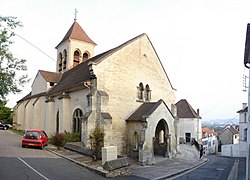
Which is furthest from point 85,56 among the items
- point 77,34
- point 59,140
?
point 59,140

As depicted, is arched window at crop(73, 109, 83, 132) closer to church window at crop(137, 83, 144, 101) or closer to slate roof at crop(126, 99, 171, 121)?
slate roof at crop(126, 99, 171, 121)

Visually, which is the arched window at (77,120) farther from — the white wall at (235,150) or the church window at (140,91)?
the white wall at (235,150)

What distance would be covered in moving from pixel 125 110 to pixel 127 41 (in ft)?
21.8

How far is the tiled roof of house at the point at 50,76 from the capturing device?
1357 inches

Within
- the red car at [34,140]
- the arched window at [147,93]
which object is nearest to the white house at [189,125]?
the arched window at [147,93]

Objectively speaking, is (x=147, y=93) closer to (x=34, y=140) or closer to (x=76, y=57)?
(x=34, y=140)

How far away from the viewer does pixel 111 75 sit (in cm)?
2327

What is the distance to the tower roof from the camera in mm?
37575

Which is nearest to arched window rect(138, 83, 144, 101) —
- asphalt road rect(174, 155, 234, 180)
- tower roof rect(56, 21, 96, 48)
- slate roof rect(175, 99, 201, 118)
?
asphalt road rect(174, 155, 234, 180)

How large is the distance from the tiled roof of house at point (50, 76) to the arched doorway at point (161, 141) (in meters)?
15.2

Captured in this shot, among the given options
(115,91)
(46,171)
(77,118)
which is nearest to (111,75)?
(115,91)

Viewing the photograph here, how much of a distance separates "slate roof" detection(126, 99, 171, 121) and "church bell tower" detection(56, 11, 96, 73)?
15.5 metres

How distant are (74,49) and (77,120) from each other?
1493cm

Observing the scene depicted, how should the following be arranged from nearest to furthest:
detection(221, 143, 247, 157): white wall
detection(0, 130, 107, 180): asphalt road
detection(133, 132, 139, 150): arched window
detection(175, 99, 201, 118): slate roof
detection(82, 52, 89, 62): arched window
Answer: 1. detection(0, 130, 107, 180): asphalt road
2. detection(133, 132, 139, 150): arched window
3. detection(82, 52, 89, 62): arched window
4. detection(221, 143, 247, 157): white wall
5. detection(175, 99, 201, 118): slate roof
